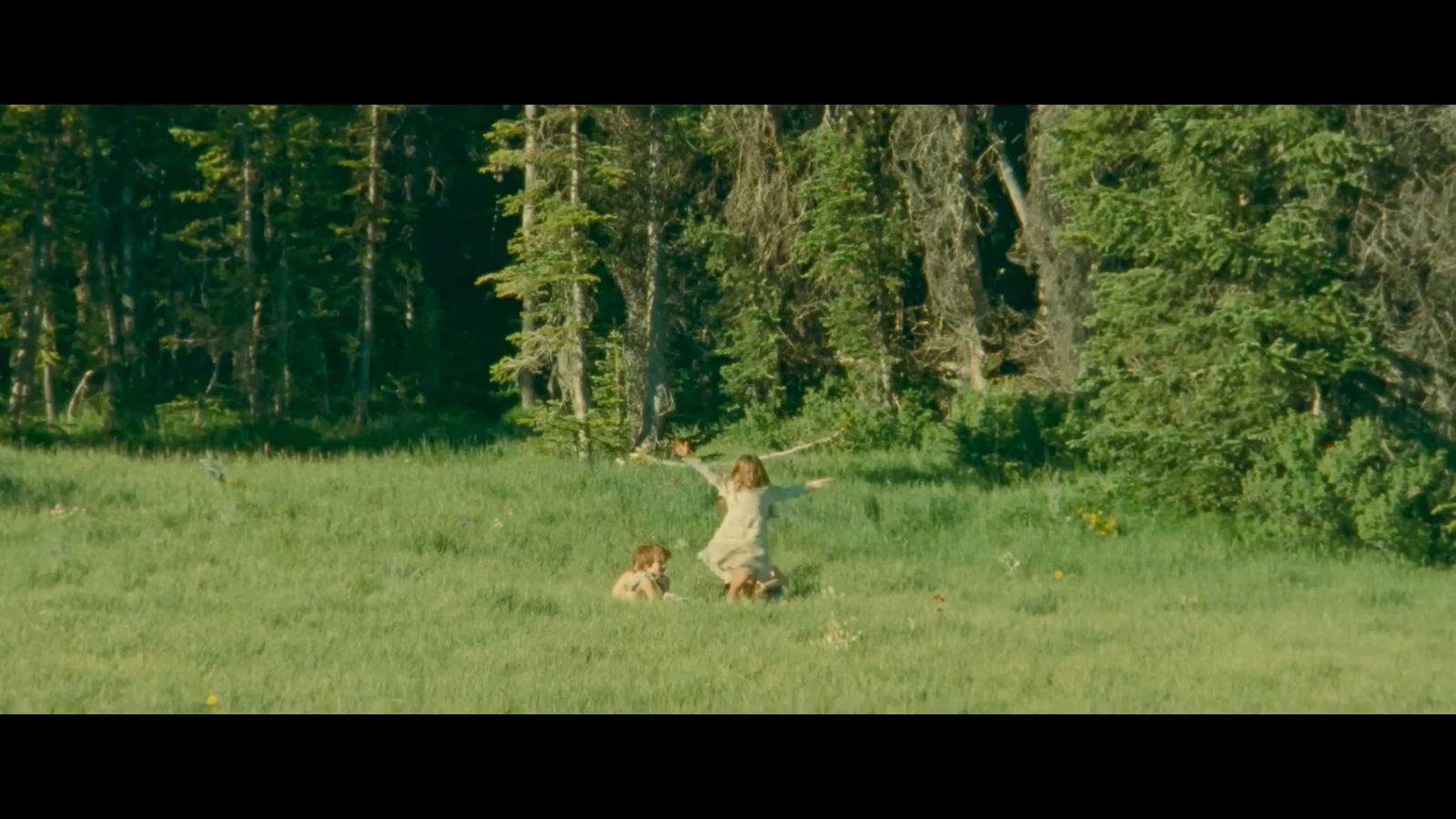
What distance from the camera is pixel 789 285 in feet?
103

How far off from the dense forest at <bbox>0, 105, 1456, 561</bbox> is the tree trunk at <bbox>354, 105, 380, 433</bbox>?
129 millimetres

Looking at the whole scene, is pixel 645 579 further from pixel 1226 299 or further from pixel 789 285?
pixel 789 285

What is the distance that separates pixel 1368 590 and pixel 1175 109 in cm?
600

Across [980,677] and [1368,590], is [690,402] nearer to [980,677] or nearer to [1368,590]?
[1368,590]

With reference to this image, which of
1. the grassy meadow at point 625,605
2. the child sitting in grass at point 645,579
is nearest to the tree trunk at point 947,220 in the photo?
the grassy meadow at point 625,605

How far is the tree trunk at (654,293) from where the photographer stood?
25797 mm

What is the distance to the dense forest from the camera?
18859mm

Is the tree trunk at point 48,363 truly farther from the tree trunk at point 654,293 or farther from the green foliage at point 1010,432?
the green foliage at point 1010,432

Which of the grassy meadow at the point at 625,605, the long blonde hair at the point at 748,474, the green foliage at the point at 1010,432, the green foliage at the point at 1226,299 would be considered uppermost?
the green foliage at the point at 1226,299

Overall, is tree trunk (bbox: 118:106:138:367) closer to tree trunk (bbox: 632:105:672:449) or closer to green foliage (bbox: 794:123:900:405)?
tree trunk (bbox: 632:105:672:449)

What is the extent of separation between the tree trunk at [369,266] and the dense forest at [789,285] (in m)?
0.13

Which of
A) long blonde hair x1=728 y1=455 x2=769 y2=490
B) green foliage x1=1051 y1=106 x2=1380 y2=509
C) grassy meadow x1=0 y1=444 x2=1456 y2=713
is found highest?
green foliage x1=1051 y1=106 x2=1380 y2=509

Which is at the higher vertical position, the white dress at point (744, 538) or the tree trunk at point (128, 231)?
the tree trunk at point (128, 231)

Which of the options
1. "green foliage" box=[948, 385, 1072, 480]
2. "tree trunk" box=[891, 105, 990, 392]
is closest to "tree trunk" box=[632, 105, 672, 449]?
"green foliage" box=[948, 385, 1072, 480]
